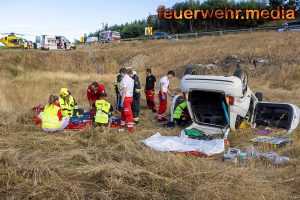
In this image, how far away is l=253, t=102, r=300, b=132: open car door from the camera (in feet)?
25.0

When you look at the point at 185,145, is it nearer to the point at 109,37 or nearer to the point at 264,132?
the point at 264,132

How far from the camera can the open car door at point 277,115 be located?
763 centimetres

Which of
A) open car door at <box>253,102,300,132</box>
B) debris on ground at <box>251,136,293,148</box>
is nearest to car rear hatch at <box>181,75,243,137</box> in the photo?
debris on ground at <box>251,136,293,148</box>

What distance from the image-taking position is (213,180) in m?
4.09

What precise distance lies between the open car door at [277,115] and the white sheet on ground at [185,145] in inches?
82.8

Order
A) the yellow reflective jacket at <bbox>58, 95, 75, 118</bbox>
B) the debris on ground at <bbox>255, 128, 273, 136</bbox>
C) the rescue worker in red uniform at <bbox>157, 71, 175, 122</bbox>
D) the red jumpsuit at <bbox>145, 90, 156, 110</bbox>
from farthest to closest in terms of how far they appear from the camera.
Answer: the red jumpsuit at <bbox>145, 90, 156, 110</bbox> < the rescue worker in red uniform at <bbox>157, 71, 175, 122</bbox> < the yellow reflective jacket at <bbox>58, 95, 75, 118</bbox> < the debris on ground at <bbox>255, 128, 273, 136</bbox>

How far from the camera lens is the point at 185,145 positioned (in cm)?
631

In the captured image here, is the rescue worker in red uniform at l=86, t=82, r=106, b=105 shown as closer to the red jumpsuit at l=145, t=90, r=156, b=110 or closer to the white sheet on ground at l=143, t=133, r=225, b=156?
the red jumpsuit at l=145, t=90, r=156, b=110

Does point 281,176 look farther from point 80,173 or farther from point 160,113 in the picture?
point 160,113

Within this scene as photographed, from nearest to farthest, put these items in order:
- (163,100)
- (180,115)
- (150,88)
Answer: (180,115)
(163,100)
(150,88)

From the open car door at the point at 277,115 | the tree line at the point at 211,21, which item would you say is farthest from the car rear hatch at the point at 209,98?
the tree line at the point at 211,21

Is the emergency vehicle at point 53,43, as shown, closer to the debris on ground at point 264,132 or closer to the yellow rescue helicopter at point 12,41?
the yellow rescue helicopter at point 12,41

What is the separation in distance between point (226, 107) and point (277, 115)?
1.75 m

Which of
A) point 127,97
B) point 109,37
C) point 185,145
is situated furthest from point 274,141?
point 109,37
